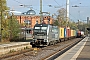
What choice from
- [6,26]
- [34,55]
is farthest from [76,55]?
[6,26]

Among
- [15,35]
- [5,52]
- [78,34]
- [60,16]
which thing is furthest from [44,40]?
[78,34]

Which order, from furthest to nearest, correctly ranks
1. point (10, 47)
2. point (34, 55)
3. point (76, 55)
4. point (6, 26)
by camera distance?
point (6, 26) < point (10, 47) < point (34, 55) < point (76, 55)

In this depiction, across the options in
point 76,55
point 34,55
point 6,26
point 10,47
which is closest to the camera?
point 76,55

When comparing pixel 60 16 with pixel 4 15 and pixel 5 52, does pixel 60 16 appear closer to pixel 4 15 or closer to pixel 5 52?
pixel 4 15

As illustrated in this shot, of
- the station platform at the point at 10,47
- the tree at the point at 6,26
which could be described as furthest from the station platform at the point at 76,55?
the tree at the point at 6,26

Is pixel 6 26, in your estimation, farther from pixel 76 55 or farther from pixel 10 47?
pixel 76 55

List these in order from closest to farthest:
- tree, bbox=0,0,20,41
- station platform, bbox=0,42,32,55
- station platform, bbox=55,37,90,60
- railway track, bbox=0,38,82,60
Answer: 1. station platform, bbox=55,37,90,60
2. railway track, bbox=0,38,82,60
3. station platform, bbox=0,42,32,55
4. tree, bbox=0,0,20,41

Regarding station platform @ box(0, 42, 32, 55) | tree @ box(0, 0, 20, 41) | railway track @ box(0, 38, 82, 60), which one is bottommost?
railway track @ box(0, 38, 82, 60)

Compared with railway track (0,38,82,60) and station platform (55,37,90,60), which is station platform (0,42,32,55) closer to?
railway track (0,38,82,60)

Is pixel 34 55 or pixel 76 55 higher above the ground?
pixel 76 55

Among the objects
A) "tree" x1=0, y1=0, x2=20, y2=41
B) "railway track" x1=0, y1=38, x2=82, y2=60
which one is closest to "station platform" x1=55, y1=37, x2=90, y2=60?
"railway track" x1=0, y1=38, x2=82, y2=60

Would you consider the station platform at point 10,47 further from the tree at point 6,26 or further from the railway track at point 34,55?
the tree at point 6,26

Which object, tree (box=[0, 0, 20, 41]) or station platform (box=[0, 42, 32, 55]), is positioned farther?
tree (box=[0, 0, 20, 41])

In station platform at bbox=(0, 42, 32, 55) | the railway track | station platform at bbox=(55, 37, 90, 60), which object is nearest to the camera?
station platform at bbox=(55, 37, 90, 60)
